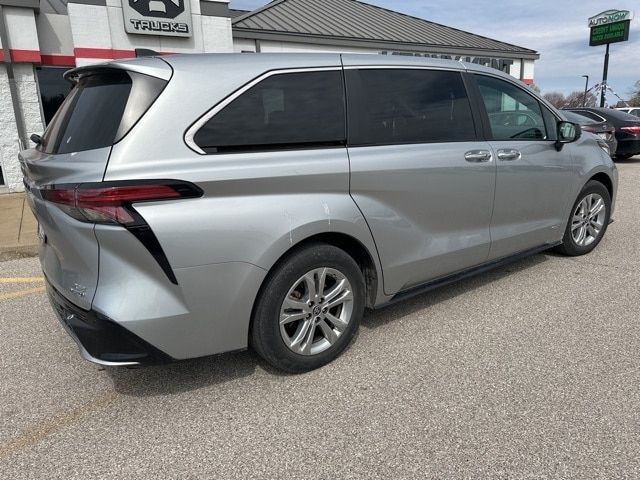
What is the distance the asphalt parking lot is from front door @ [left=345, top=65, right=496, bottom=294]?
0.54m

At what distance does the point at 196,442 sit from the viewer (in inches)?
93.8

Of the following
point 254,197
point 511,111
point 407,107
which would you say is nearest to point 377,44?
point 511,111

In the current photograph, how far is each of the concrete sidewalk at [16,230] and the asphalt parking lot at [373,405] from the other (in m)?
2.21

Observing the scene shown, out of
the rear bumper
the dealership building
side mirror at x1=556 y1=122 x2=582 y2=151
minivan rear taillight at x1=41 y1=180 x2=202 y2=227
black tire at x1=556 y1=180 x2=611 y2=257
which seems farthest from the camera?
the dealership building

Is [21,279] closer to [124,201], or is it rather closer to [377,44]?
[124,201]

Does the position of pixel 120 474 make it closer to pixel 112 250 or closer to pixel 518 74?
pixel 112 250

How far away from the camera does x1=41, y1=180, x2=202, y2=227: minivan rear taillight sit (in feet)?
7.29

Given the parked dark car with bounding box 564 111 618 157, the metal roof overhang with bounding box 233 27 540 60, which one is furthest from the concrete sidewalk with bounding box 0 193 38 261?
the parked dark car with bounding box 564 111 618 157

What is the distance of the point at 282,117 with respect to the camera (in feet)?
8.94

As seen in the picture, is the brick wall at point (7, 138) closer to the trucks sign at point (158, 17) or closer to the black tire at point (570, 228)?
the trucks sign at point (158, 17)

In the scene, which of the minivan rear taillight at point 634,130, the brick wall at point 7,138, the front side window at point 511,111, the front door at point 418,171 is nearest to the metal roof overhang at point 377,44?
the brick wall at point 7,138

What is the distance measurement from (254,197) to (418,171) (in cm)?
124

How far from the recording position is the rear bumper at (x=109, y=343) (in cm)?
234

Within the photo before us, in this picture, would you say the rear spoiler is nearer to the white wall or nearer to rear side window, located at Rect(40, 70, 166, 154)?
rear side window, located at Rect(40, 70, 166, 154)
